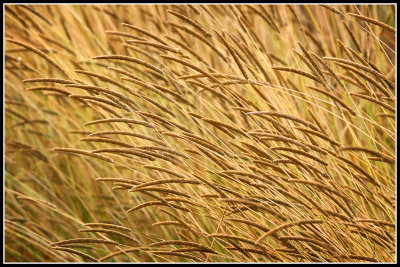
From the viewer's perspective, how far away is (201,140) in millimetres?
1030

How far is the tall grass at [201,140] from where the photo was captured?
1.04 m

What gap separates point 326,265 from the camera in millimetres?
1097

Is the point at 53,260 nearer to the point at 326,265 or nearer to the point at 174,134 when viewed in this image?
the point at 174,134

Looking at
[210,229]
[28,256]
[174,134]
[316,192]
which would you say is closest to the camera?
[174,134]

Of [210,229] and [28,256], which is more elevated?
[210,229]

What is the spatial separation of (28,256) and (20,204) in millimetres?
192

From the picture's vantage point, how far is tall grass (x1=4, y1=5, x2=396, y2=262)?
41.1 inches

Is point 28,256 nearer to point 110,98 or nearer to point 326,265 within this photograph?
point 110,98

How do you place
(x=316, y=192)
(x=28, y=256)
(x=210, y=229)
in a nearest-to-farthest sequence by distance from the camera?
(x=316, y=192)
(x=210, y=229)
(x=28, y=256)

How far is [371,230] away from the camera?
103 cm

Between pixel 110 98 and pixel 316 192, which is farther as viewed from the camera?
pixel 316 192

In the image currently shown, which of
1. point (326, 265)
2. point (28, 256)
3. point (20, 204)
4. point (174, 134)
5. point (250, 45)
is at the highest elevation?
point (250, 45)

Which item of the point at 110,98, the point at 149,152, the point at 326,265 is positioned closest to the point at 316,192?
the point at 326,265

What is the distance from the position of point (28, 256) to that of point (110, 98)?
2.40 ft
